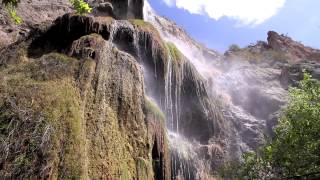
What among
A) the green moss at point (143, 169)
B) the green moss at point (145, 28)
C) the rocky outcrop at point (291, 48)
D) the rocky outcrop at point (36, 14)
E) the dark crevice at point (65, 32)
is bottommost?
the green moss at point (143, 169)

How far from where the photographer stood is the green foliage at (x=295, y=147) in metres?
16.8

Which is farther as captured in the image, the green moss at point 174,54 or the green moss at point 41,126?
the green moss at point 174,54

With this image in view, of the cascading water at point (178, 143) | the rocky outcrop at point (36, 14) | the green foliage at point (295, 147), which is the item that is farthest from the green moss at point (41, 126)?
the rocky outcrop at point (36, 14)

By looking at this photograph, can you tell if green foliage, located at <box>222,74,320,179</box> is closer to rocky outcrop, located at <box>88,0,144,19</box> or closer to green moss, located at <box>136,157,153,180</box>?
green moss, located at <box>136,157,153,180</box>

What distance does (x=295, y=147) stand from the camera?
17484 mm

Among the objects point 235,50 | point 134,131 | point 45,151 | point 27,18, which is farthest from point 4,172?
point 235,50

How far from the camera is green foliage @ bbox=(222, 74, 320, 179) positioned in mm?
16828

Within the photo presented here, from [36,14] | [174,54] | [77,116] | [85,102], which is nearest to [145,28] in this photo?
[174,54]

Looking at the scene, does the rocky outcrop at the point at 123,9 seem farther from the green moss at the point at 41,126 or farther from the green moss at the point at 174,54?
the green moss at the point at 41,126

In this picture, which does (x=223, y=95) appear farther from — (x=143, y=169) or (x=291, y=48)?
(x=143, y=169)

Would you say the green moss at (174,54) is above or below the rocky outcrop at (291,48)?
below

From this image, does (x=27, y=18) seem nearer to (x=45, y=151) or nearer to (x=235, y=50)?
(x=45, y=151)

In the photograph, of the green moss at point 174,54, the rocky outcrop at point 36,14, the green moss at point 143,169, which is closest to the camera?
the green moss at point 143,169

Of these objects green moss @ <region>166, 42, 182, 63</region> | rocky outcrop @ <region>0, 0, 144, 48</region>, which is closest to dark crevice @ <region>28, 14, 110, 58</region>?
green moss @ <region>166, 42, 182, 63</region>
